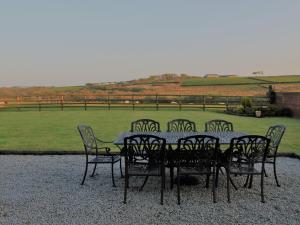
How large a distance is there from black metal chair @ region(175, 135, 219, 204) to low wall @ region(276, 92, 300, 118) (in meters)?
12.5

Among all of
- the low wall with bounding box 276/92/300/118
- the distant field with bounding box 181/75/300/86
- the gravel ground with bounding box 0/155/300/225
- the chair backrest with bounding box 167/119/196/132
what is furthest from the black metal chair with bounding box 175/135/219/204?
the distant field with bounding box 181/75/300/86

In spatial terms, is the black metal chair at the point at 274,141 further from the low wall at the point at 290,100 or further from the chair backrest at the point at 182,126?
the low wall at the point at 290,100

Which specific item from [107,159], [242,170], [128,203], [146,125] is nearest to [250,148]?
[242,170]

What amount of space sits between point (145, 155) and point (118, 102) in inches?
687

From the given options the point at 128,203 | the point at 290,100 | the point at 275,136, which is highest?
the point at 275,136

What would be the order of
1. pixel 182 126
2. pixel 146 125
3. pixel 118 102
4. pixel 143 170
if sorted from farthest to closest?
pixel 118 102, pixel 182 126, pixel 146 125, pixel 143 170

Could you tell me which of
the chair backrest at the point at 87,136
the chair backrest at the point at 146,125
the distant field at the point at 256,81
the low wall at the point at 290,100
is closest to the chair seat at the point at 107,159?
the chair backrest at the point at 87,136

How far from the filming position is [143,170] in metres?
3.71

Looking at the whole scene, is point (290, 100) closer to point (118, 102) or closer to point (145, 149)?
point (118, 102)

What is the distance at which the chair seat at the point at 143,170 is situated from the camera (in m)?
3.56

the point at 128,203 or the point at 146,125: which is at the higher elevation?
the point at 146,125

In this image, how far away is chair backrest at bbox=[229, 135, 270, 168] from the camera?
3.54 metres

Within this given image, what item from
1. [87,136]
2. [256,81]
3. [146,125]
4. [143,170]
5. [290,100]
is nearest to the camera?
[143,170]

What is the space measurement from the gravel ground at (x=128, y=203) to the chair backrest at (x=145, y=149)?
1.58ft
